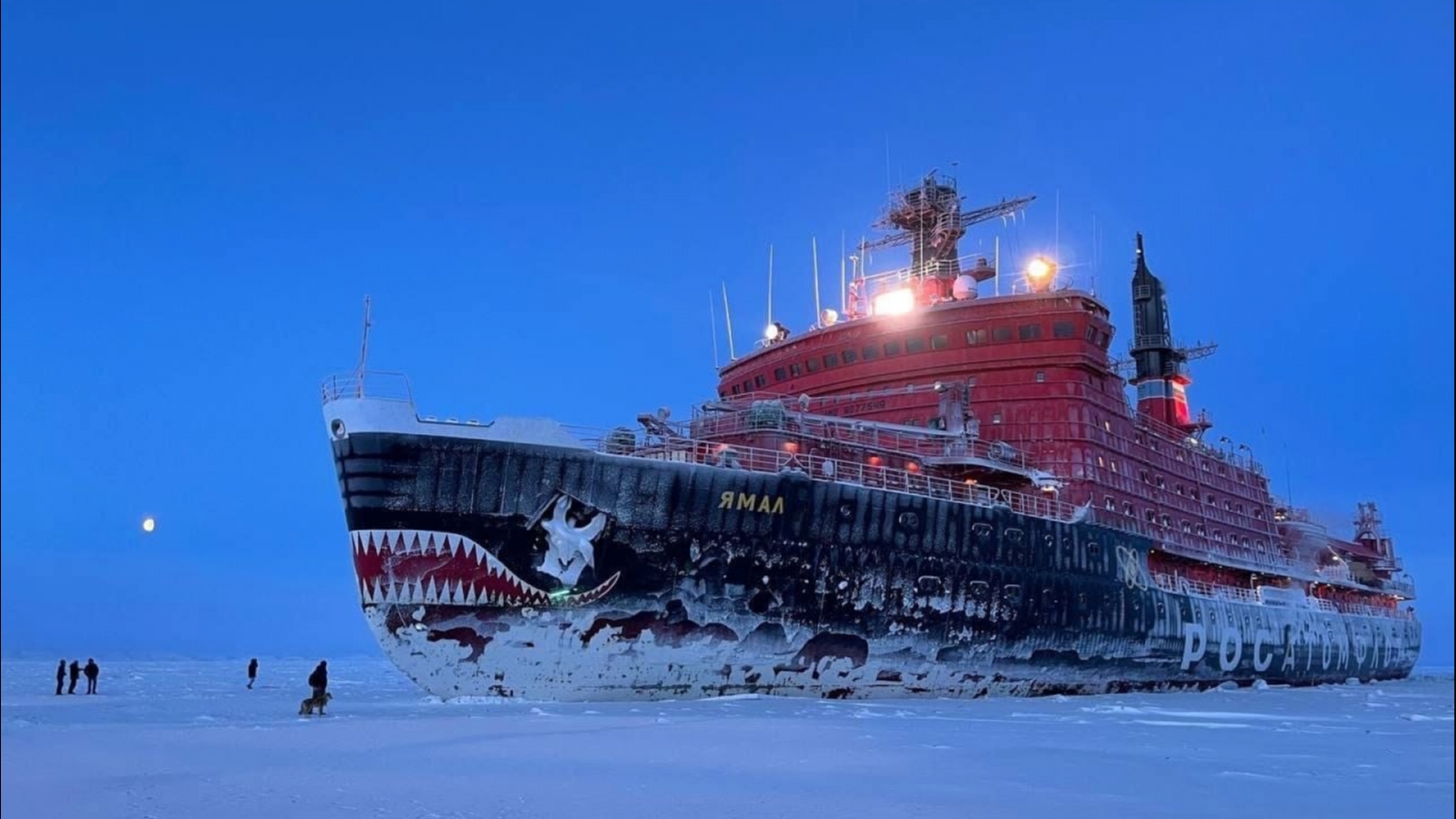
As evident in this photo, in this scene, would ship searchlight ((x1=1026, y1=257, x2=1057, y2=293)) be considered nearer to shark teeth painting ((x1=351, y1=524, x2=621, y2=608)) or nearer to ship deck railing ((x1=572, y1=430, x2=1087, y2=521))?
ship deck railing ((x1=572, y1=430, x2=1087, y2=521))

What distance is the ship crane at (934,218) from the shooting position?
37219mm

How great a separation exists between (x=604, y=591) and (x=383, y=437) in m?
5.13

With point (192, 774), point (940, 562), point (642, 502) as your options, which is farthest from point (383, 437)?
point (940, 562)

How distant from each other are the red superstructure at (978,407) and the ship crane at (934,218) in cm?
6

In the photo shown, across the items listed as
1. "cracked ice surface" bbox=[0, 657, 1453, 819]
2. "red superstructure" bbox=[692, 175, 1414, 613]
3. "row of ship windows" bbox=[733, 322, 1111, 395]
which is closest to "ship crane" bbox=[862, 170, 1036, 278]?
"red superstructure" bbox=[692, 175, 1414, 613]

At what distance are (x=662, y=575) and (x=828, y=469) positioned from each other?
15.1 ft

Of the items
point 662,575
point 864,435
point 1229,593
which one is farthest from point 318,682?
point 1229,593

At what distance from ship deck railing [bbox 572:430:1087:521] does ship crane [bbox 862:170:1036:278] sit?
1222 centimetres

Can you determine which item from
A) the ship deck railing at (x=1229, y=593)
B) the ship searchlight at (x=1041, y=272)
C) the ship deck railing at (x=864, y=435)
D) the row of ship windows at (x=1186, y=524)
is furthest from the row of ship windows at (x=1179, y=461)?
the ship searchlight at (x=1041, y=272)

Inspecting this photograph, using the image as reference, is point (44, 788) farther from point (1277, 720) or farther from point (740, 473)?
point (1277, 720)

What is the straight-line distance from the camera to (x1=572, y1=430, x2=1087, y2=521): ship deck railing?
21.2m

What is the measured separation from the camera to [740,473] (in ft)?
67.9

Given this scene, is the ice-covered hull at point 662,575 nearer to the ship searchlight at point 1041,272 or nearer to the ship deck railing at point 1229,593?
the ship deck railing at point 1229,593

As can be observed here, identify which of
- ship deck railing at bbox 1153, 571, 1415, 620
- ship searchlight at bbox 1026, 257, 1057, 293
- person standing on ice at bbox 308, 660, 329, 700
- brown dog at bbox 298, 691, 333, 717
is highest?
ship searchlight at bbox 1026, 257, 1057, 293
